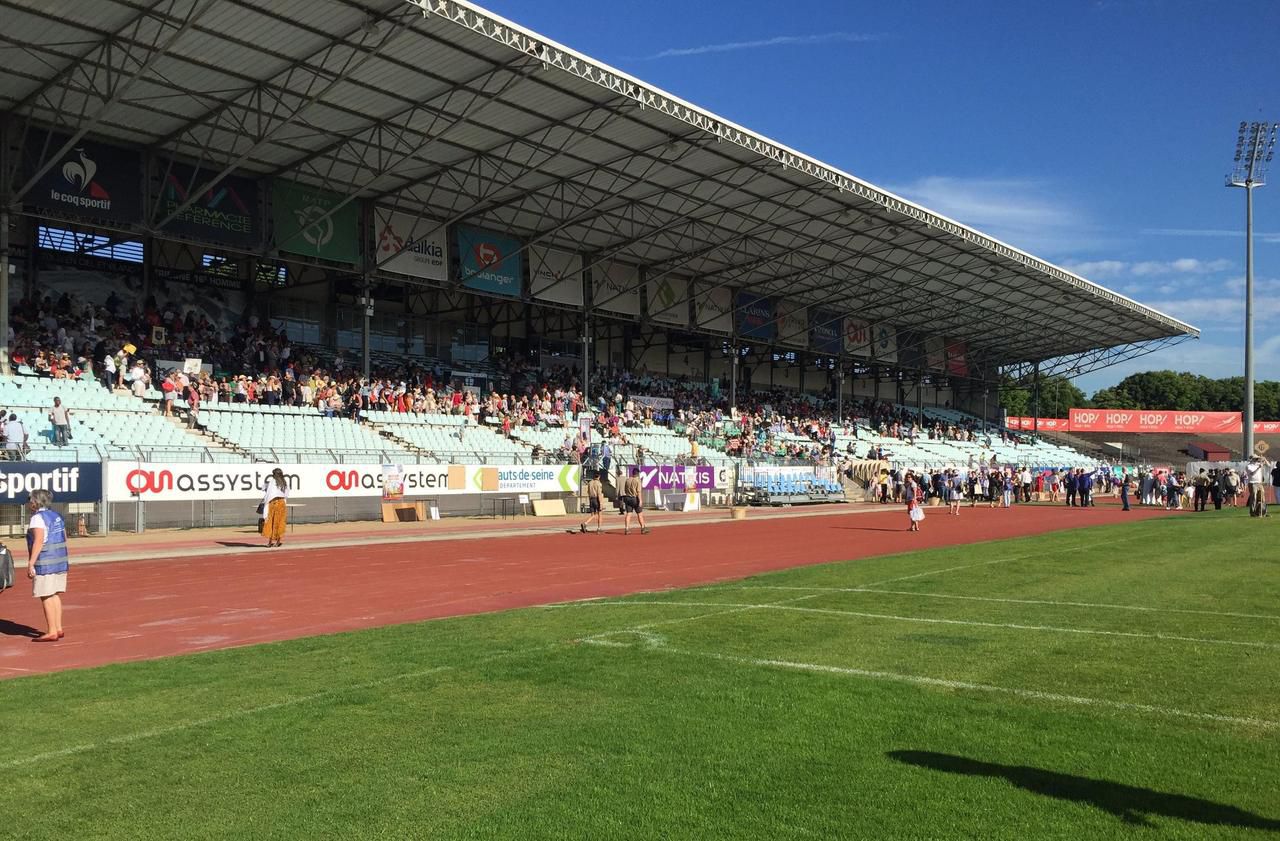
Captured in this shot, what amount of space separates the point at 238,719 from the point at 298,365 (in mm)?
35719

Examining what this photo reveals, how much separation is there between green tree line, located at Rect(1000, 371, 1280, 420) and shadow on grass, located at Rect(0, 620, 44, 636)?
141818 millimetres

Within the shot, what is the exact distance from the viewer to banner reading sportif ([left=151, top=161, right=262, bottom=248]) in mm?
35500

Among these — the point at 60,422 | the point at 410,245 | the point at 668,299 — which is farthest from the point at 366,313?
the point at 668,299

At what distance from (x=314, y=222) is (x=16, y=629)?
29.2m

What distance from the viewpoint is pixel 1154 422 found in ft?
308

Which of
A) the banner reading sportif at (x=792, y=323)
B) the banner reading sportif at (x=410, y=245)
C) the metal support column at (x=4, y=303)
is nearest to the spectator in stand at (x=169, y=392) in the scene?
the metal support column at (x=4, y=303)

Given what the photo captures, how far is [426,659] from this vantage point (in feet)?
29.2

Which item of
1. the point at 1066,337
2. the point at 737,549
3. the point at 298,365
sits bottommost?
the point at 737,549

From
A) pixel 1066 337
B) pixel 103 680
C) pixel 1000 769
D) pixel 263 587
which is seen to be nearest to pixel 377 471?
pixel 263 587

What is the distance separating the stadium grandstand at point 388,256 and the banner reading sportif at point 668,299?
0.19m

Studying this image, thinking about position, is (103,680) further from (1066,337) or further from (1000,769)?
(1066,337)

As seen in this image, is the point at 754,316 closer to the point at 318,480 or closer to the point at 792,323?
the point at 792,323

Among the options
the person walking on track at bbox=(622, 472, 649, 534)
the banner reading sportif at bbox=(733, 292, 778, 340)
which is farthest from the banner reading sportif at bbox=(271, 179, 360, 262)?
the banner reading sportif at bbox=(733, 292, 778, 340)

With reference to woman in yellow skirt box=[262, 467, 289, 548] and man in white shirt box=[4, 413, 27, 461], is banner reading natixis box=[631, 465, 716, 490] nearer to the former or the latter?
woman in yellow skirt box=[262, 467, 289, 548]
